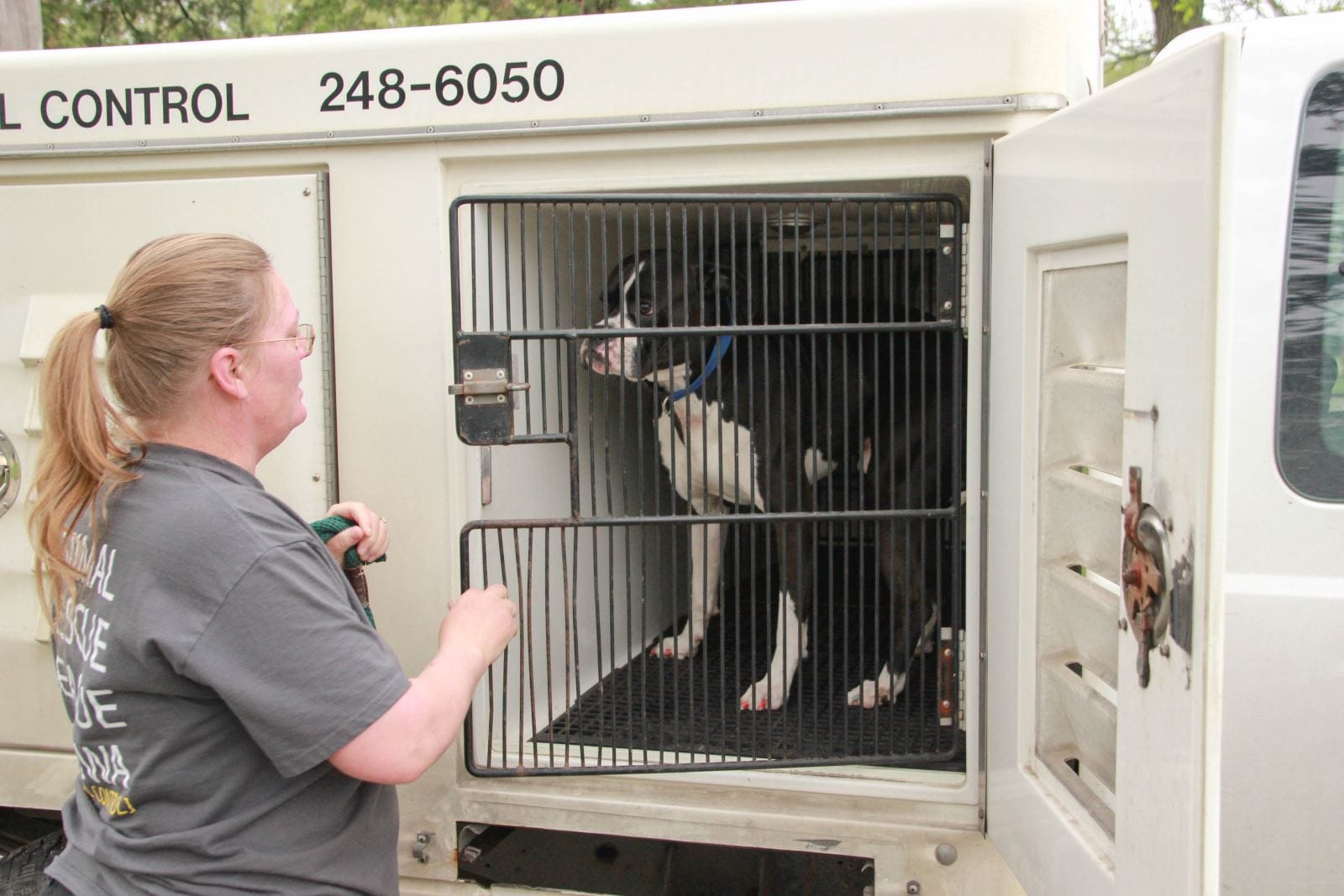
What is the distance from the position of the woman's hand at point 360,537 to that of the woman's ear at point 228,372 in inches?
19.4

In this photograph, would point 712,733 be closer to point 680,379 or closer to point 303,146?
point 680,379

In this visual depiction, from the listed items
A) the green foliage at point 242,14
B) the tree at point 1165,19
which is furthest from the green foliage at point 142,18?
the tree at point 1165,19

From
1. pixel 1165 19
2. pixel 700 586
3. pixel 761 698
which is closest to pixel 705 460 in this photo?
pixel 761 698

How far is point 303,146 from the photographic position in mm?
2533

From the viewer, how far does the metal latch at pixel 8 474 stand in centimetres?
271

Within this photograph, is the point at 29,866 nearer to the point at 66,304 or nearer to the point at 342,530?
the point at 66,304

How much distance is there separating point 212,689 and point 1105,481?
140 centimetres

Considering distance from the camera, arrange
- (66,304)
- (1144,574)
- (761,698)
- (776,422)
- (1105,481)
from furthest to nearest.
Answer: (776,422) < (761,698) < (66,304) < (1105,481) < (1144,574)

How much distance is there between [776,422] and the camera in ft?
10.5

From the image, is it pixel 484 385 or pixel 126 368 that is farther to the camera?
pixel 484 385

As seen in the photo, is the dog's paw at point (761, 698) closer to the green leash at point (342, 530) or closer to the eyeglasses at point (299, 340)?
the green leash at point (342, 530)

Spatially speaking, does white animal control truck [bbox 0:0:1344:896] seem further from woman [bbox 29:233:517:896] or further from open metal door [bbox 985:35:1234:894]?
woman [bbox 29:233:517:896]

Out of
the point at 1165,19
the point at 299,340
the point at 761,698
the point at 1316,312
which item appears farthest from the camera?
the point at 1165,19

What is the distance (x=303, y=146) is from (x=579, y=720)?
1.43 meters
